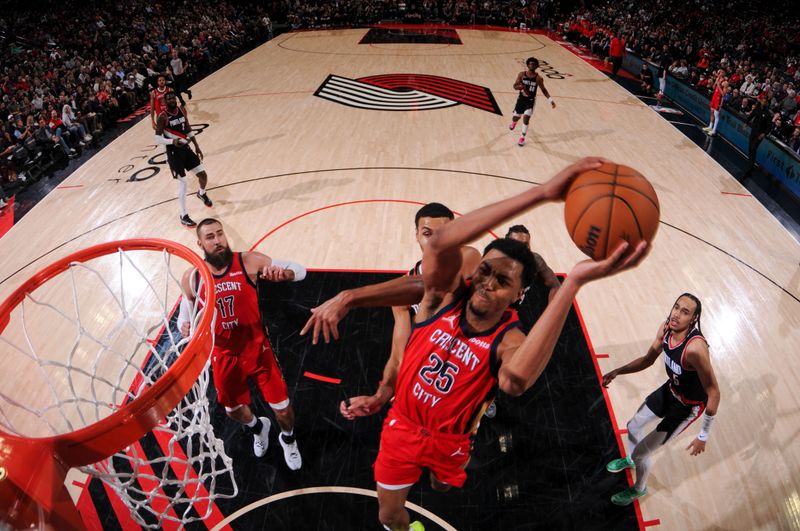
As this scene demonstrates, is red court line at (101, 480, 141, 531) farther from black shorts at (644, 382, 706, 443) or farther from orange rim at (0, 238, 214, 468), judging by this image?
black shorts at (644, 382, 706, 443)

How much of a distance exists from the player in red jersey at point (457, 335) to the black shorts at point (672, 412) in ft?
5.52

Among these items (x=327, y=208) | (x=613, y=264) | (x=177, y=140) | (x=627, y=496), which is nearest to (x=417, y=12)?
(x=327, y=208)

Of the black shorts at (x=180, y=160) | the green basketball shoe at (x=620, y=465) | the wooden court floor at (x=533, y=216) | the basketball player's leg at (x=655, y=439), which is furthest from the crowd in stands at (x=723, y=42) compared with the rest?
the black shorts at (x=180, y=160)

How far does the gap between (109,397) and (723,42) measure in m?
20.3

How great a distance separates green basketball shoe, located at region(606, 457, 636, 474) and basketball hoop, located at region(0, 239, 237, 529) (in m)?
2.88

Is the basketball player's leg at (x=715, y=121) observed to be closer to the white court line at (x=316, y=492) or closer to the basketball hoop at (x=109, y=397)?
the white court line at (x=316, y=492)

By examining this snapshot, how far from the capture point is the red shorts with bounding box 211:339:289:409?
3.54 meters

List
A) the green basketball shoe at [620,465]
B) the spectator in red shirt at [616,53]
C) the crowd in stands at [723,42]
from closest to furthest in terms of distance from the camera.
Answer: the green basketball shoe at [620,465]
the crowd in stands at [723,42]
the spectator in red shirt at [616,53]

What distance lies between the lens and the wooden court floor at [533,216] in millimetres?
4137

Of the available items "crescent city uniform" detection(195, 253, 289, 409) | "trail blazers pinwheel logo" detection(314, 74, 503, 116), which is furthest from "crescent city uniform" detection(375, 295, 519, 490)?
"trail blazers pinwheel logo" detection(314, 74, 503, 116)

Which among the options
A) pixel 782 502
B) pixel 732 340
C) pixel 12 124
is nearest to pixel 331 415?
pixel 782 502

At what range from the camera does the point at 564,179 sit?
167cm

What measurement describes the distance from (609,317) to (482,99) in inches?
349

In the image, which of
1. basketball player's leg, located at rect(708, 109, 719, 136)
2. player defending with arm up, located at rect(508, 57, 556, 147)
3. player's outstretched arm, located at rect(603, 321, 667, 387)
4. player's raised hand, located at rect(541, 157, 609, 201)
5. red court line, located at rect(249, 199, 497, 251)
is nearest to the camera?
player's raised hand, located at rect(541, 157, 609, 201)
